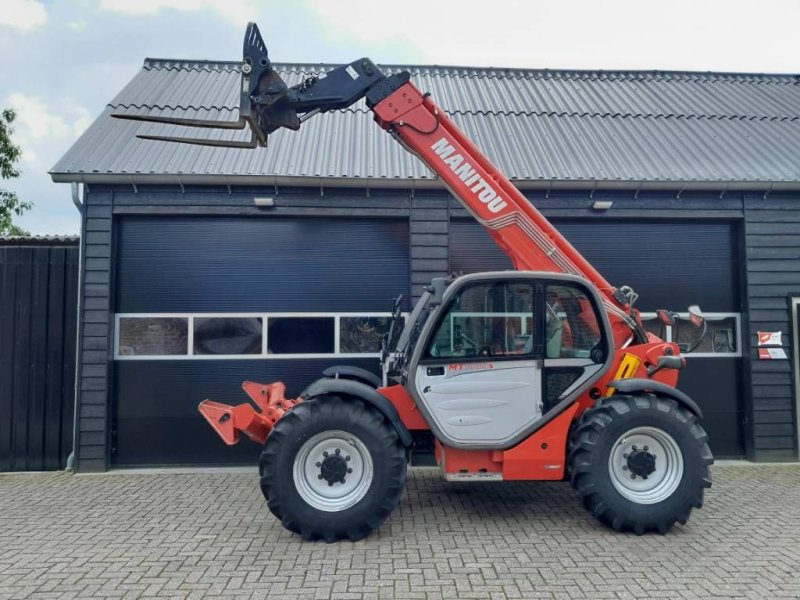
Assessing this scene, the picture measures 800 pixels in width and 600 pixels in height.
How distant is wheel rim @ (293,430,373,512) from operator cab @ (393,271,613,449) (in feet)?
2.29

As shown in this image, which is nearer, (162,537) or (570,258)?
(162,537)

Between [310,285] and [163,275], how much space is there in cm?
195

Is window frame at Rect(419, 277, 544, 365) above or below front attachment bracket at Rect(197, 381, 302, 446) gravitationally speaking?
above

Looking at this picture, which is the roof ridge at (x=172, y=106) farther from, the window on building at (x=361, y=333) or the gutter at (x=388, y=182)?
the window on building at (x=361, y=333)

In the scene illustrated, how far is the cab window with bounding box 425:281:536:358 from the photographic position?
472 cm

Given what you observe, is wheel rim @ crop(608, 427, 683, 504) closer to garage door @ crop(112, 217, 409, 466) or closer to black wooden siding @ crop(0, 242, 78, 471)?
garage door @ crop(112, 217, 409, 466)

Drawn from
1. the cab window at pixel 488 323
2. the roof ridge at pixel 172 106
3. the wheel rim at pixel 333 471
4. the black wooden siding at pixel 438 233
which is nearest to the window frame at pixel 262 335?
the black wooden siding at pixel 438 233

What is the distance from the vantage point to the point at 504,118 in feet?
29.1

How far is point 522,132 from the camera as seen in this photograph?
8.47 meters

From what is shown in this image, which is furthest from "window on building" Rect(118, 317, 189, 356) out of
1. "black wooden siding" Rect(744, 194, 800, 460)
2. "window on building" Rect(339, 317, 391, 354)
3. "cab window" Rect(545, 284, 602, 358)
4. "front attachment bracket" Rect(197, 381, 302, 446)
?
"black wooden siding" Rect(744, 194, 800, 460)

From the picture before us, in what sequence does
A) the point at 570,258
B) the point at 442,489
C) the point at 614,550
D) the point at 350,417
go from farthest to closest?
the point at 442,489, the point at 570,258, the point at 350,417, the point at 614,550

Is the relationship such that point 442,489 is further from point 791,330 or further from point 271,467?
point 791,330

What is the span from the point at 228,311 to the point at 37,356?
8.18 ft

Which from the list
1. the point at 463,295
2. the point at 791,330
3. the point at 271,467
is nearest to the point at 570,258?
the point at 463,295
